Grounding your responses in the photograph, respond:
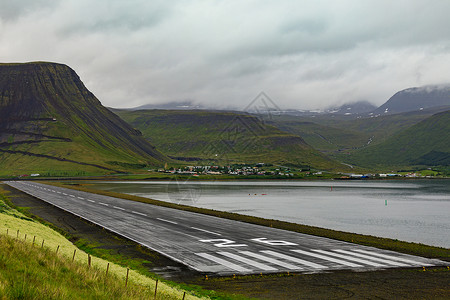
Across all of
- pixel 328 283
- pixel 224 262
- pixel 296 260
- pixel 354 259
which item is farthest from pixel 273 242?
pixel 328 283

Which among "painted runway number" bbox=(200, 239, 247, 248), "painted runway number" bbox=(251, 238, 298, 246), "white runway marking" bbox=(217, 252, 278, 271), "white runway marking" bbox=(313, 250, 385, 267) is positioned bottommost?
"painted runway number" bbox=(251, 238, 298, 246)

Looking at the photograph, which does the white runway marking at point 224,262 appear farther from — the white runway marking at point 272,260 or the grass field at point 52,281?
the grass field at point 52,281

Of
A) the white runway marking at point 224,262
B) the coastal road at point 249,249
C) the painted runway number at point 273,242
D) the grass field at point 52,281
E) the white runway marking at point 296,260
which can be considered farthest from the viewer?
the painted runway number at point 273,242

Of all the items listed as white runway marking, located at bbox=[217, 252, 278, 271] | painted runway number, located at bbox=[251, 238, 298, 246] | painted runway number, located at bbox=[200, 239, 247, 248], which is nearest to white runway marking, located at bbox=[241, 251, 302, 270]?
white runway marking, located at bbox=[217, 252, 278, 271]

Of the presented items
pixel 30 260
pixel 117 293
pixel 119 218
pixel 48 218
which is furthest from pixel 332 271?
pixel 48 218

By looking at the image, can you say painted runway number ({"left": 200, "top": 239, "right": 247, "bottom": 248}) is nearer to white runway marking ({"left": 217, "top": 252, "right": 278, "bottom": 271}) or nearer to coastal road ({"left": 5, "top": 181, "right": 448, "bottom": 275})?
coastal road ({"left": 5, "top": 181, "right": 448, "bottom": 275})

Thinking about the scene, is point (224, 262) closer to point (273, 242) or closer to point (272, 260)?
point (272, 260)

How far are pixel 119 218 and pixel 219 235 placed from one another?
57.8 ft

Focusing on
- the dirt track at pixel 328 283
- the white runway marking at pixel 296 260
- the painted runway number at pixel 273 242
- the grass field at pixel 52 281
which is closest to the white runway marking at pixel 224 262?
the dirt track at pixel 328 283

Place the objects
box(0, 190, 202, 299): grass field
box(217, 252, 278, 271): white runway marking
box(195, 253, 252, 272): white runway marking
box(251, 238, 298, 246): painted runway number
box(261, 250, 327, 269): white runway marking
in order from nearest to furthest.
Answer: box(0, 190, 202, 299): grass field → box(195, 253, 252, 272): white runway marking → box(217, 252, 278, 271): white runway marking → box(261, 250, 327, 269): white runway marking → box(251, 238, 298, 246): painted runway number

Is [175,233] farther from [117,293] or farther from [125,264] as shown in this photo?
[117,293]

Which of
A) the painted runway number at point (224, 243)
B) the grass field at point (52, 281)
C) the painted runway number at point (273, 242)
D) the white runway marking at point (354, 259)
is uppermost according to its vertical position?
the grass field at point (52, 281)

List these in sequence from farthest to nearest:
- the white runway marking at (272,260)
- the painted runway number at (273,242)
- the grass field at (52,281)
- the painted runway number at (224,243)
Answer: the painted runway number at (273,242) < the painted runway number at (224,243) < the white runway marking at (272,260) < the grass field at (52,281)

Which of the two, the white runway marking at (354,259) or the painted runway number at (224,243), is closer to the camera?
the white runway marking at (354,259)
